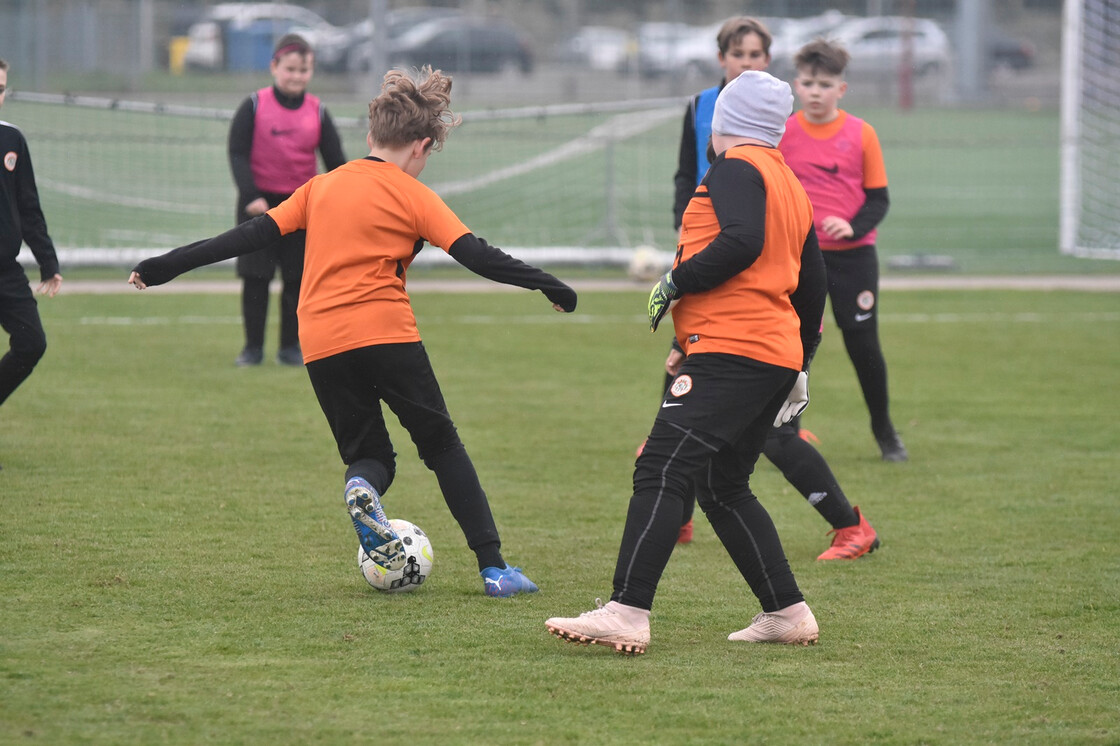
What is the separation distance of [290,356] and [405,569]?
534 centimetres

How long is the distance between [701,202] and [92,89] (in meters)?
15.3

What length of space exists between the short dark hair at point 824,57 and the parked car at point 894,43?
15.7 m

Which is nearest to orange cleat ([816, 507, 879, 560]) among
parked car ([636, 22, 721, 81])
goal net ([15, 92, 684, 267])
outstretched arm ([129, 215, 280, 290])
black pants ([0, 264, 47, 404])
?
outstretched arm ([129, 215, 280, 290])

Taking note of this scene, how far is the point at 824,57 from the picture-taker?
6.52m

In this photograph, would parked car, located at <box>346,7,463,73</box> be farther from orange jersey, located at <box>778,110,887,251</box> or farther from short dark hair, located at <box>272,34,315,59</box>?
orange jersey, located at <box>778,110,887,251</box>

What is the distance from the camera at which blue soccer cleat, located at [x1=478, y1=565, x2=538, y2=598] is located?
15.8ft

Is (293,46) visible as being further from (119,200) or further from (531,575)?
→ (119,200)

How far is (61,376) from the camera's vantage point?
9102 mm

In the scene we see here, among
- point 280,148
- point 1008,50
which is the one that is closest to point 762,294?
Answer: point 280,148

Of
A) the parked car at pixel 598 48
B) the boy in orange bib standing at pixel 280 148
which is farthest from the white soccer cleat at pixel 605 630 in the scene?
the parked car at pixel 598 48

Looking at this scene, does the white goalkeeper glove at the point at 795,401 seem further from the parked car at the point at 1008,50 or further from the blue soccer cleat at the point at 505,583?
the parked car at the point at 1008,50

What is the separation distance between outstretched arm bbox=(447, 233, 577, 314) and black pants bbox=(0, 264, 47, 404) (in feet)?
8.85

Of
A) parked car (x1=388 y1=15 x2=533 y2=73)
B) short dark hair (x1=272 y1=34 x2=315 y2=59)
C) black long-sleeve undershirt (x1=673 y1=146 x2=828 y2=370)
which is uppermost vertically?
parked car (x1=388 y1=15 x2=533 y2=73)

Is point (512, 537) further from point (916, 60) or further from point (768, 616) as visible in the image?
point (916, 60)
